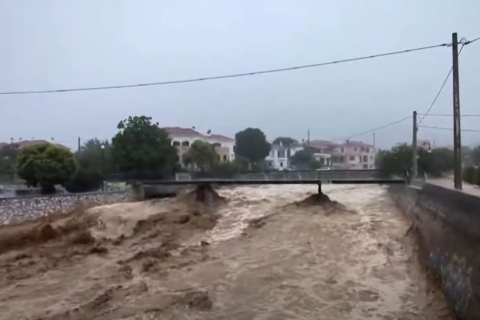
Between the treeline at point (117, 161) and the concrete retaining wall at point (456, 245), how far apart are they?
2277 cm

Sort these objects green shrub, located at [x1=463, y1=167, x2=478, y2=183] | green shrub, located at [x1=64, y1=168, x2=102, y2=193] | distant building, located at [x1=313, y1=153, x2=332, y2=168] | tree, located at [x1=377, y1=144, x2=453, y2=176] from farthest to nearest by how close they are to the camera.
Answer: distant building, located at [x1=313, y1=153, x2=332, y2=168] → green shrub, located at [x1=64, y1=168, x2=102, y2=193] → tree, located at [x1=377, y1=144, x2=453, y2=176] → green shrub, located at [x1=463, y1=167, x2=478, y2=183]

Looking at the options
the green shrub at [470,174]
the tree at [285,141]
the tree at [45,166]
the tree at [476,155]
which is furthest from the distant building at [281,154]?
the tree at [476,155]

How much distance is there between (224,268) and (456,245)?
24.8 ft

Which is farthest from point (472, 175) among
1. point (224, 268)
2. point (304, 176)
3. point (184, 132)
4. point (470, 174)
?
point (184, 132)

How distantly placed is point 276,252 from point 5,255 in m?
9.86

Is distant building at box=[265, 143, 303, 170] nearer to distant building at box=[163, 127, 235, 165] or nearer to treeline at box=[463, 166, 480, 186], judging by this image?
distant building at box=[163, 127, 235, 165]

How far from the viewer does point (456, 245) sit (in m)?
10.1

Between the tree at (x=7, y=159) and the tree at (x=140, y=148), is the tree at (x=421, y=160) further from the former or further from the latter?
the tree at (x=7, y=159)

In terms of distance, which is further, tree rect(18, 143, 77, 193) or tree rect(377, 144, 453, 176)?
tree rect(377, 144, 453, 176)

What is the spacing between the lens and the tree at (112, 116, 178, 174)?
39.2 m

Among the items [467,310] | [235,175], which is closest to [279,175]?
[235,175]

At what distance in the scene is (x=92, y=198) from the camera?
28500 mm

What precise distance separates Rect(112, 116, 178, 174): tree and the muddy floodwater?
10.4 metres

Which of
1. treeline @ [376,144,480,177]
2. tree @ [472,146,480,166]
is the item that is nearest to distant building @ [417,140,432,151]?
treeline @ [376,144,480,177]
